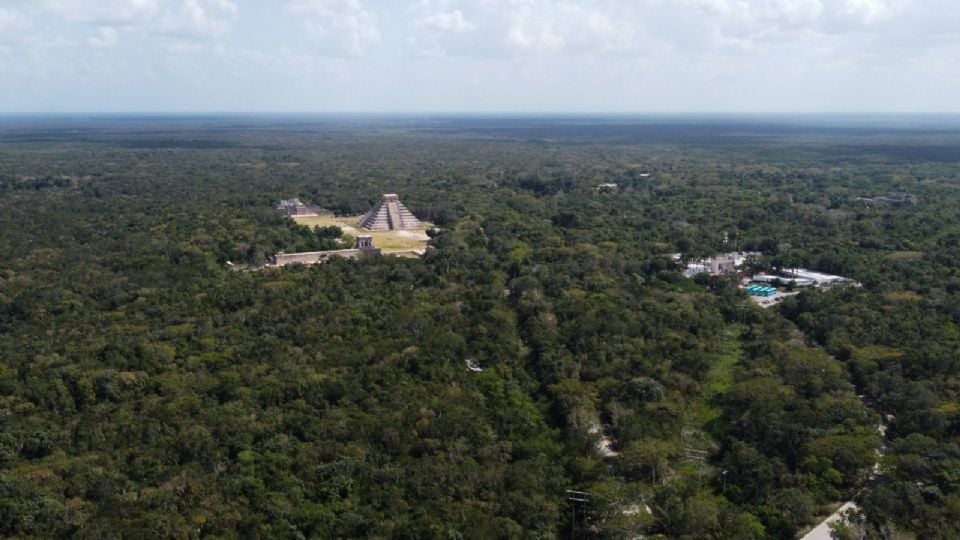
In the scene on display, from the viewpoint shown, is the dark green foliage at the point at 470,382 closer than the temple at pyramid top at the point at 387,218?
Yes

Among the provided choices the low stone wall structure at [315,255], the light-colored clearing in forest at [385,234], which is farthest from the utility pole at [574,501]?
the light-colored clearing in forest at [385,234]

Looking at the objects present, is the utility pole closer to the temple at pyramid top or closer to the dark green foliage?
the dark green foliage

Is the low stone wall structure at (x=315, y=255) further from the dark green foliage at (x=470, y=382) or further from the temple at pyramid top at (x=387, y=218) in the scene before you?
the temple at pyramid top at (x=387, y=218)

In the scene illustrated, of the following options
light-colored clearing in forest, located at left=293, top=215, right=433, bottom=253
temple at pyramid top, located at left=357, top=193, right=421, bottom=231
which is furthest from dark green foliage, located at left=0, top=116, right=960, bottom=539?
temple at pyramid top, located at left=357, top=193, right=421, bottom=231

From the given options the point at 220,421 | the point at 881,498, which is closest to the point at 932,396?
the point at 881,498

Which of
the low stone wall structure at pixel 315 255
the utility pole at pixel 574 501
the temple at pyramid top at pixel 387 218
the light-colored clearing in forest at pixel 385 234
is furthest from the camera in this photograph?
the temple at pyramid top at pixel 387 218

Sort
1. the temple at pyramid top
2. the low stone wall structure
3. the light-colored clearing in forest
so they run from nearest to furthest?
the low stone wall structure
the light-colored clearing in forest
the temple at pyramid top

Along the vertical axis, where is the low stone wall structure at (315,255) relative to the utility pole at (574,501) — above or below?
above

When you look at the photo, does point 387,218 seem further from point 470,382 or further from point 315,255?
point 470,382

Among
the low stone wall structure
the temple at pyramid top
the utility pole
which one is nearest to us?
the utility pole

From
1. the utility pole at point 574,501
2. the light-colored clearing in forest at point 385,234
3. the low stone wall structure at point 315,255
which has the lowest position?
the utility pole at point 574,501

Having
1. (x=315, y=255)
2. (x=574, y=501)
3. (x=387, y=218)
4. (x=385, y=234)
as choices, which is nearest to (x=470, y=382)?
(x=574, y=501)
